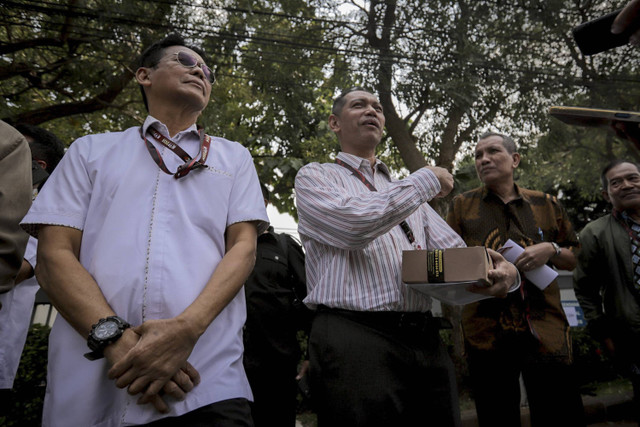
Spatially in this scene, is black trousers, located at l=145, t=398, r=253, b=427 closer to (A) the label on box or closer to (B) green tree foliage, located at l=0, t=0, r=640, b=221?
(A) the label on box

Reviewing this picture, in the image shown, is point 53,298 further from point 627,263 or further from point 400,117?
point 400,117

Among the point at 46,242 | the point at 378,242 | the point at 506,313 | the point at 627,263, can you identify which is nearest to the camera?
the point at 46,242

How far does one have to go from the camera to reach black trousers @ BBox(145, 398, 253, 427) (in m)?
1.33

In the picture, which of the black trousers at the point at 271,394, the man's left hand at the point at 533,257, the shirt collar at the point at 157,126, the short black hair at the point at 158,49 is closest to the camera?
the shirt collar at the point at 157,126

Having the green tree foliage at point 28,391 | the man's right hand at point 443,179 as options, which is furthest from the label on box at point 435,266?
the green tree foliage at point 28,391

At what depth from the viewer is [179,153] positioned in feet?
5.72

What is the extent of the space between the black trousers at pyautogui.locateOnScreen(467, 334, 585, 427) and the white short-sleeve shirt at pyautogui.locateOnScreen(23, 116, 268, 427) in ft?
6.00

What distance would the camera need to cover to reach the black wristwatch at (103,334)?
1.29 metres

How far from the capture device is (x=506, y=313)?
2.79 m

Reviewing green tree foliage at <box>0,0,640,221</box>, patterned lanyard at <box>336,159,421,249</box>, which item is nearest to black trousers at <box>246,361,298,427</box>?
patterned lanyard at <box>336,159,421,249</box>

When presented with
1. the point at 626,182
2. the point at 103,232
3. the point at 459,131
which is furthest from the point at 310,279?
the point at 459,131

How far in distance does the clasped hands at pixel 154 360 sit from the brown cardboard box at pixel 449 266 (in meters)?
1.03

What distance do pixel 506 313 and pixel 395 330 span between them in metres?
1.09

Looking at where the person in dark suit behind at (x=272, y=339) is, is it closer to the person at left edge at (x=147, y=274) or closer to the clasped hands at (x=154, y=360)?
the person at left edge at (x=147, y=274)
